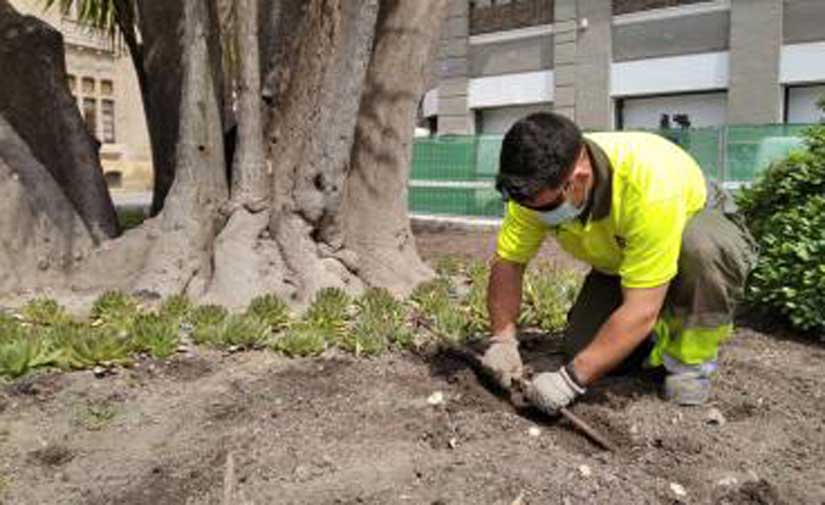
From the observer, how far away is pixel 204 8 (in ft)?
20.0

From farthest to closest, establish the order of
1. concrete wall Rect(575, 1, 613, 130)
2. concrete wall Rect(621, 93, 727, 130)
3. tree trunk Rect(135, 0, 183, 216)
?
concrete wall Rect(575, 1, 613, 130) < concrete wall Rect(621, 93, 727, 130) < tree trunk Rect(135, 0, 183, 216)

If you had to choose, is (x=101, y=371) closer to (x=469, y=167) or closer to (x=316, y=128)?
(x=316, y=128)

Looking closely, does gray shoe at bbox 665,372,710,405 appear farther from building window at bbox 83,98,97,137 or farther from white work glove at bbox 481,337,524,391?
building window at bbox 83,98,97,137

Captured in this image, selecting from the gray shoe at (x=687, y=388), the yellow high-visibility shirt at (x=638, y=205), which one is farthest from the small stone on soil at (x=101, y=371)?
the gray shoe at (x=687, y=388)

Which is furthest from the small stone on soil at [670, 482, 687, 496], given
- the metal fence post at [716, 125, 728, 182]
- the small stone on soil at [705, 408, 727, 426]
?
the metal fence post at [716, 125, 728, 182]

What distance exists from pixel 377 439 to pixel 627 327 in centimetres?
98

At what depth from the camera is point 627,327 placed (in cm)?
360

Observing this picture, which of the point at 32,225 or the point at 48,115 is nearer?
the point at 32,225

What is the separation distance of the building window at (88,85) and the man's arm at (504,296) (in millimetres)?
31438

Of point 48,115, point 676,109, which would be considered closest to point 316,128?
point 48,115

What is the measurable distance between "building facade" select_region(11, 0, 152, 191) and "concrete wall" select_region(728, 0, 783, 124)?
1919 cm

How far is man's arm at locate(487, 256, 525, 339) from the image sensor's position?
13.8ft

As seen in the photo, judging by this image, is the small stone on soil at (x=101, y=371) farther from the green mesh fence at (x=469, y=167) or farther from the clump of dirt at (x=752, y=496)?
the green mesh fence at (x=469, y=167)

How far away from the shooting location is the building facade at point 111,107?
1292 inches
